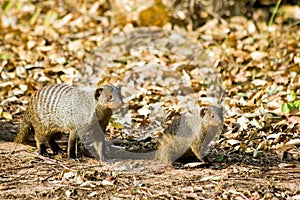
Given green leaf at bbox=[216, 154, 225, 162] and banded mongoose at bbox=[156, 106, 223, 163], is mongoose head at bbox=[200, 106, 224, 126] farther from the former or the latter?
green leaf at bbox=[216, 154, 225, 162]

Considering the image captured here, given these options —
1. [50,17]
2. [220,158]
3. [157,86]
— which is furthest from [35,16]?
[220,158]

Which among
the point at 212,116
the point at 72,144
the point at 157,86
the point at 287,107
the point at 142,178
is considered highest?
the point at 157,86

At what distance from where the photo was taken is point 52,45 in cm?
775

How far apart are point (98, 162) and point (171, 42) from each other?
356 cm

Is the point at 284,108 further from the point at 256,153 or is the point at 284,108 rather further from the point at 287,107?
the point at 256,153

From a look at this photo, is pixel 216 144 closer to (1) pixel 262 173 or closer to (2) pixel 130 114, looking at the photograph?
(1) pixel 262 173

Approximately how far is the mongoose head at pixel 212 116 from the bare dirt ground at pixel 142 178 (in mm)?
375

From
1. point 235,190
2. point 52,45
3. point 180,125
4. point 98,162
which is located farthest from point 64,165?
point 52,45

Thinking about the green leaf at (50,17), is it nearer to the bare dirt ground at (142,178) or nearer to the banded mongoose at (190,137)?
the bare dirt ground at (142,178)

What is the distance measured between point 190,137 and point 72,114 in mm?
1018

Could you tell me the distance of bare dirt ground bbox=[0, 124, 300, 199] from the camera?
12.8ft

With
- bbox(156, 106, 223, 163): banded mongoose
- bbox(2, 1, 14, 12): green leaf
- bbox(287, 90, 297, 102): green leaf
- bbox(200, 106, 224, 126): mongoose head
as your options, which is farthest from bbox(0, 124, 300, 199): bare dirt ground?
bbox(2, 1, 14, 12): green leaf

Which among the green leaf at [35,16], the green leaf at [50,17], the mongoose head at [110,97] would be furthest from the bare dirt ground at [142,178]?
the green leaf at [35,16]

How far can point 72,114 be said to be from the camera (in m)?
4.60
